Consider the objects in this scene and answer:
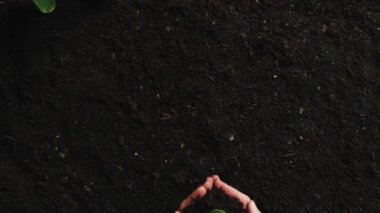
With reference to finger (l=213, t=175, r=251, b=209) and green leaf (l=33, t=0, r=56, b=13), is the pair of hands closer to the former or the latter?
finger (l=213, t=175, r=251, b=209)

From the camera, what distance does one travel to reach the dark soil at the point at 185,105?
135 centimetres

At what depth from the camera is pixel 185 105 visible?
1.39 m

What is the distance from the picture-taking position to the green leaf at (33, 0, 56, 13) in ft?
4.25

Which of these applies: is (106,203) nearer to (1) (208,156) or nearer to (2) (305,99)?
(1) (208,156)

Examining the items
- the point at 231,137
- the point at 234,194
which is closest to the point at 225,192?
the point at 234,194

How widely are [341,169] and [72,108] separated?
75 cm

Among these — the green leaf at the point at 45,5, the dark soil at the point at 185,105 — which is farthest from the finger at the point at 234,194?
the green leaf at the point at 45,5

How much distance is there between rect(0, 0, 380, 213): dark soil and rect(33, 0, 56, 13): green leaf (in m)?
0.09

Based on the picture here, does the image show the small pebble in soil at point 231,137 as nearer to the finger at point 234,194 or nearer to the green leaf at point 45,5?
the finger at point 234,194

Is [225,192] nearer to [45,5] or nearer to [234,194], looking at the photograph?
[234,194]

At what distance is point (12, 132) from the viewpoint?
4.42ft

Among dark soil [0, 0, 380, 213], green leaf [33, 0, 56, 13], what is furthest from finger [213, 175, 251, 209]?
green leaf [33, 0, 56, 13]

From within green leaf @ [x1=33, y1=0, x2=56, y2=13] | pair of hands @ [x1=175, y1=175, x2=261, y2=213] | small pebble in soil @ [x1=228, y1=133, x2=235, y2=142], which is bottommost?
small pebble in soil @ [x1=228, y1=133, x2=235, y2=142]

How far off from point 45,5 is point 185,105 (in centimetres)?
45
